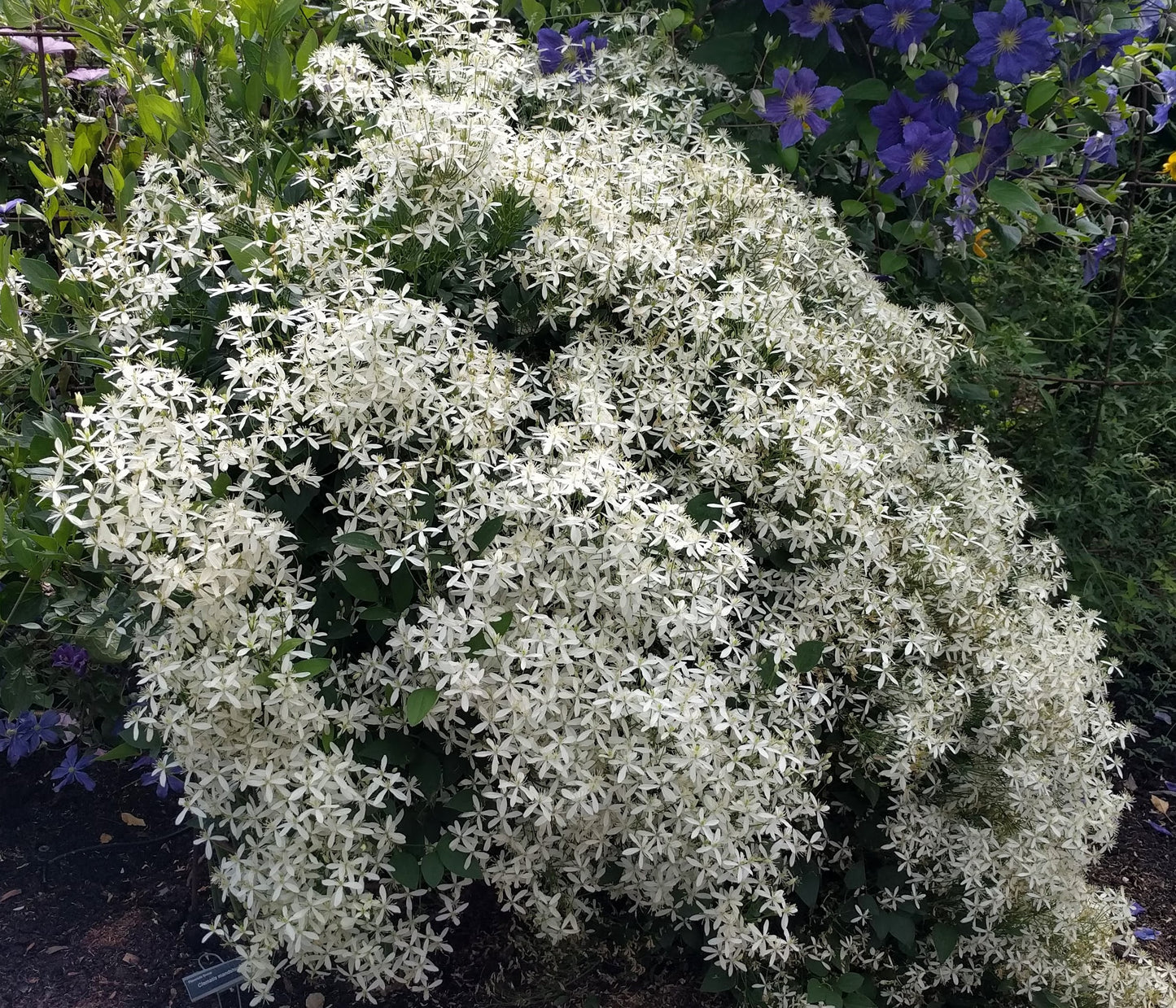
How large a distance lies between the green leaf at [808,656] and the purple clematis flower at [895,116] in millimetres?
1628

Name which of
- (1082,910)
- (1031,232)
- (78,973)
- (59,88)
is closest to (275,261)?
(59,88)

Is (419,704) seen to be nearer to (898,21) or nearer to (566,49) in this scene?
(566,49)

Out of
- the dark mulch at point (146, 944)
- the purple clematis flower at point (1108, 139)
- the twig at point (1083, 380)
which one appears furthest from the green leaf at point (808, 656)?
the purple clematis flower at point (1108, 139)

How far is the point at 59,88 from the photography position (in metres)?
2.68

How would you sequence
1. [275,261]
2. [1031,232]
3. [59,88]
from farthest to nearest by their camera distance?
[1031,232] → [59,88] → [275,261]

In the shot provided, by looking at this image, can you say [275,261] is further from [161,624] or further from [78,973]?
[78,973]

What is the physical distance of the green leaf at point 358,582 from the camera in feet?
5.62

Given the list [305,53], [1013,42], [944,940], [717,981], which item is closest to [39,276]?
[305,53]

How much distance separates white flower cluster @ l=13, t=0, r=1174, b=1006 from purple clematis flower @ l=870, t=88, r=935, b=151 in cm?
56

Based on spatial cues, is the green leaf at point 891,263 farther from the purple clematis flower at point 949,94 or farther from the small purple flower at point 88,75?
the small purple flower at point 88,75

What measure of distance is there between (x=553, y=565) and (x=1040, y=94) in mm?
1959

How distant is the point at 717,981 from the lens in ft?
6.27

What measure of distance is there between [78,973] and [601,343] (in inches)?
68.2

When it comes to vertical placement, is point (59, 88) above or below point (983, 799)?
above
